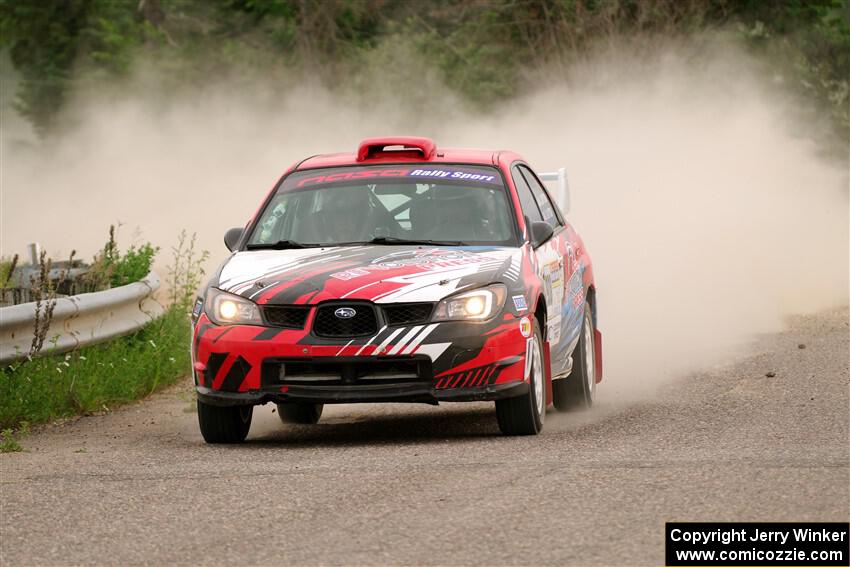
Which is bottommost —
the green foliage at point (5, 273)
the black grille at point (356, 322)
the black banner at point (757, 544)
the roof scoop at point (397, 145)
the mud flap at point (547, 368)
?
the green foliage at point (5, 273)

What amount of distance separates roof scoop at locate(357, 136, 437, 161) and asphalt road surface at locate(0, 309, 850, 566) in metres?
1.63

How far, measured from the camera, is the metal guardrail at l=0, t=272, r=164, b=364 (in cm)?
1098

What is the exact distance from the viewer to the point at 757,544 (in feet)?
21.2

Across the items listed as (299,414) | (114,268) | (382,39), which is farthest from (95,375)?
(382,39)

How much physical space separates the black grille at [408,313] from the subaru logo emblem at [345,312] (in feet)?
0.56

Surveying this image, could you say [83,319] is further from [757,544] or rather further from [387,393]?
[757,544]

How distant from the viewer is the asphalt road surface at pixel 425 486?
6.63m

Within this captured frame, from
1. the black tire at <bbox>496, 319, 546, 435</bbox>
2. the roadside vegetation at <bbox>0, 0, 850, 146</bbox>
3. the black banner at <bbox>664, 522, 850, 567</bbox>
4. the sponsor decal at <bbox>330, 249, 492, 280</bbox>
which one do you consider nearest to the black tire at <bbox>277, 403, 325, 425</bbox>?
the sponsor decal at <bbox>330, 249, 492, 280</bbox>

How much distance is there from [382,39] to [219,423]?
29.4m

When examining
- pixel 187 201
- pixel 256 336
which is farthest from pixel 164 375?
pixel 187 201

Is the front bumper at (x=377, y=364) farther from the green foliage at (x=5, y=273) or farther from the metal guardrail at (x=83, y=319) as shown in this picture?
the green foliage at (x=5, y=273)

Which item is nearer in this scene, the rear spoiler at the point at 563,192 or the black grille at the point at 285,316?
the black grille at the point at 285,316

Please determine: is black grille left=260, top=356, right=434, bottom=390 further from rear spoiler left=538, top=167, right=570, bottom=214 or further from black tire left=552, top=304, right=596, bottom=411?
rear spoiler left=538, top=167, right=570, bottom=214

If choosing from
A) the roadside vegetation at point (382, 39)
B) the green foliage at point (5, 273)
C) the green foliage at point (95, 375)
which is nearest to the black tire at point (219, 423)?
the green foliage at point (95, 375)
